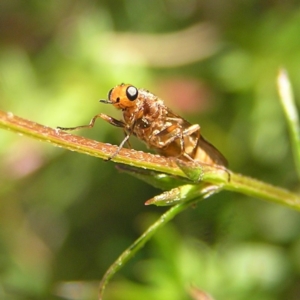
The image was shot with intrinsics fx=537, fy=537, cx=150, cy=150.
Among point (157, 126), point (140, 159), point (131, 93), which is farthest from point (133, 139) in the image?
point (140, 159)

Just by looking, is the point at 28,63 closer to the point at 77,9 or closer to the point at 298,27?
the point at 77,9

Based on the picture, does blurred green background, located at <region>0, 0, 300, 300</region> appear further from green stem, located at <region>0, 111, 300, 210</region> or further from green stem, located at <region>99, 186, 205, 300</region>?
green stem, located at <region>99, 186, 205, 300</region>

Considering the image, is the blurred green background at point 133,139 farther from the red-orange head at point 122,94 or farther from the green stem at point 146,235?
the green stem at point 146,235

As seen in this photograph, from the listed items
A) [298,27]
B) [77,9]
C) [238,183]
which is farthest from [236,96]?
[238,183]

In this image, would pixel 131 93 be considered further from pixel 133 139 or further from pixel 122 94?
pixel 133 139

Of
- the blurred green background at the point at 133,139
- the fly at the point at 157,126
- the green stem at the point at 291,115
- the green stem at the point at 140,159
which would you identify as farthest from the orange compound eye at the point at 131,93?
the blurred green background at the point at 133,139
